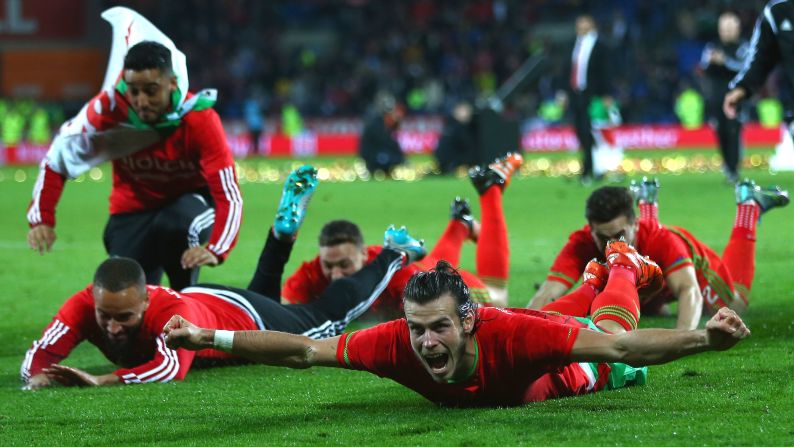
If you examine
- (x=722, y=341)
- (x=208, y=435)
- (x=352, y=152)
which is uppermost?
(x=352, y=152)

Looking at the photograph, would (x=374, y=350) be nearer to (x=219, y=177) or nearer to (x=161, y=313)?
(x=161, y=313)

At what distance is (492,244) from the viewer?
831 centimetres

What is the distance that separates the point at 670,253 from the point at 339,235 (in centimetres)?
185

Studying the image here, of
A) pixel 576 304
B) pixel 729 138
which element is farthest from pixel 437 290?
pixel 729 138

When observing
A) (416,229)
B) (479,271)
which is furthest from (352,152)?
(479,271)

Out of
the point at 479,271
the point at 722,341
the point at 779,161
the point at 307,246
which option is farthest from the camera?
the point at 779,161

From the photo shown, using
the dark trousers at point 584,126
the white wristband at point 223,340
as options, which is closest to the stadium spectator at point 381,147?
the dark trousers at point 584,126

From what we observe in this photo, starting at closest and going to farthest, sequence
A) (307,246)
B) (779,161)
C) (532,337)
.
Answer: (532,337) → (307,246) → (779,161)

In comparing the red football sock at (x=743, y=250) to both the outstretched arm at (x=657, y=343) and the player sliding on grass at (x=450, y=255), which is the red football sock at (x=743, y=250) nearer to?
the player sliding on grass at (x=450, y=255)

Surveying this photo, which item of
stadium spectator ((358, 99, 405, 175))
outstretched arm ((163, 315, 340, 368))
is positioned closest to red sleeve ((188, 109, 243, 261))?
outstretched arm ((163, 315, 340, 368))

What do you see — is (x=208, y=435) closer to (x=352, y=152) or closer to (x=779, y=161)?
(x=779, y=161)

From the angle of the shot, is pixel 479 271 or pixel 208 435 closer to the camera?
pixel 208 435

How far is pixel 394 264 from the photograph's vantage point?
285 inches

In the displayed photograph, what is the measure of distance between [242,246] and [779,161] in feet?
34.5
